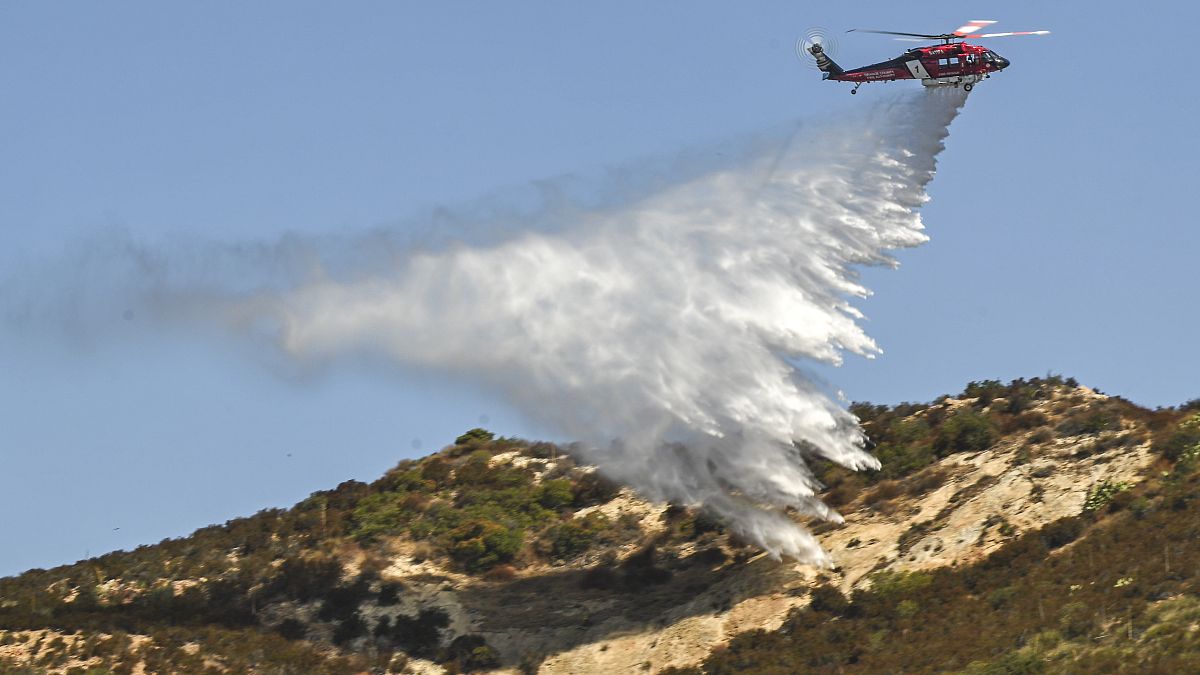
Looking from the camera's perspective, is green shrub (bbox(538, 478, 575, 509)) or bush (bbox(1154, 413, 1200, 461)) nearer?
bush (bbox(1154, 413, 1200, 461))

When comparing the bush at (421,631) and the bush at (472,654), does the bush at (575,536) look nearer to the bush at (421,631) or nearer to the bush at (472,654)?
the bush at (421,631)

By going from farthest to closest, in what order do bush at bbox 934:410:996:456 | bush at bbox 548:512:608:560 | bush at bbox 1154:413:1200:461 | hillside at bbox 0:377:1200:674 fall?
1. bush at bbox 548:512:608:560
2. bush at bbox 934:410:996:456
3. bush at bbox 1154:413:1200:461
4. hillside at bbox 0:377:1200:674

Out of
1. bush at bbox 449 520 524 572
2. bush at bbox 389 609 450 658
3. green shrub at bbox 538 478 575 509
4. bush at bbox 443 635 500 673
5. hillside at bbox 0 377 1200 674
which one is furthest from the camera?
green shrub at bbox 538 478 575 509

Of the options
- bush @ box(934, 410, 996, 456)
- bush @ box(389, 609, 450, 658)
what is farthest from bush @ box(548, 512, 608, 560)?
bush @ box(934, 410, 996, 456)

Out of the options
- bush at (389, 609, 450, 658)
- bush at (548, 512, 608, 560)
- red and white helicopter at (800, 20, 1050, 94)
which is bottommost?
bush at (389, 609, 450, 658)

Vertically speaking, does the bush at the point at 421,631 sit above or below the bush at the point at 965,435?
below

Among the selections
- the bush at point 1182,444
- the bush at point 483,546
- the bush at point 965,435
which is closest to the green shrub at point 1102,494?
the bush at point 1182,444

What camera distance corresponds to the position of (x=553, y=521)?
66375 mm

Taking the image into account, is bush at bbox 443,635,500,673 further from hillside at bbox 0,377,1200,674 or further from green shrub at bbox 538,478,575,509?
green shrub at bbox 538,478,575,509

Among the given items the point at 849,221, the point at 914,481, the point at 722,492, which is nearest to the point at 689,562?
the point at 722,492

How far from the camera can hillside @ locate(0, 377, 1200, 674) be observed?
5062 cm

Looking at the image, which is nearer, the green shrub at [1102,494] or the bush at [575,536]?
the green shrub at [1102,494]

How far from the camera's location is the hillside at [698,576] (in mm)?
50625

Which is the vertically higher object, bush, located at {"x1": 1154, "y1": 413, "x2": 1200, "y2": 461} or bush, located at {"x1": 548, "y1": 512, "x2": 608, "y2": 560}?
bush, located at {"x1": 548, "y1": 512, "x2": 608, "y2": 560}
